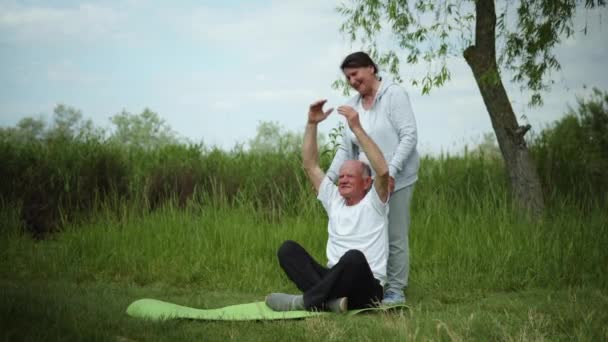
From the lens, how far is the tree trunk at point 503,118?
816cm

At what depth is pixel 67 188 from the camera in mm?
9516

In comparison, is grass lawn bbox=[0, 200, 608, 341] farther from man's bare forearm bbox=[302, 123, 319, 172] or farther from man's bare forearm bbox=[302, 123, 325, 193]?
man's bare forearm bbox=[302, 123, 319, 172]

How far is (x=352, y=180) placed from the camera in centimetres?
447

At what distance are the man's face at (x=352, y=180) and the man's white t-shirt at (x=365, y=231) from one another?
0.25 feet

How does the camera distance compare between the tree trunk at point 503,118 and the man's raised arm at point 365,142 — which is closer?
the man's raised arm at point 365,142

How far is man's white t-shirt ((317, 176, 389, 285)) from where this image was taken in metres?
4.48

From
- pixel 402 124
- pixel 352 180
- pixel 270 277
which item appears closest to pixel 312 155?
pixel 352 180

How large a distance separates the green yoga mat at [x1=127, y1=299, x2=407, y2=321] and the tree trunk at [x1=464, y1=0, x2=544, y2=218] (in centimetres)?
414

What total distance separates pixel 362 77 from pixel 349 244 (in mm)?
1264

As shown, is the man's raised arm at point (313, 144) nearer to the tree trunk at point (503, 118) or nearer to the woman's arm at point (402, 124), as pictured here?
the woman's arm at point (402, 124)

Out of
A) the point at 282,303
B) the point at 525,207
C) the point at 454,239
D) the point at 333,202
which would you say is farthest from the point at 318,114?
the point at 525,207

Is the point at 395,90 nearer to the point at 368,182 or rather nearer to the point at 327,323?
the point at 368,182

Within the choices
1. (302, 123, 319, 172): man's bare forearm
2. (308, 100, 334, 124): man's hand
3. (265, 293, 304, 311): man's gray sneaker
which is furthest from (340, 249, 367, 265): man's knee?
(308, 100, 334, 124): man's hand

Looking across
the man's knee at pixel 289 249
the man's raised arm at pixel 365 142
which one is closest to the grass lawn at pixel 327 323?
the man's knee at pixel 289 249
